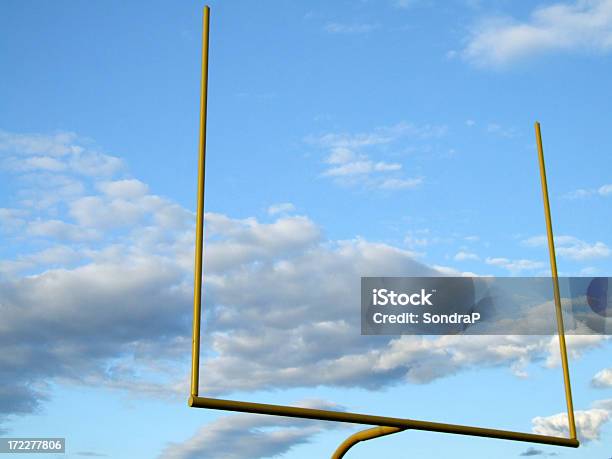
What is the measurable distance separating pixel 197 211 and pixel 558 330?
330 cm

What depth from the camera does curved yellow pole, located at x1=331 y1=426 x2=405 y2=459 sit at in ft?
18.8

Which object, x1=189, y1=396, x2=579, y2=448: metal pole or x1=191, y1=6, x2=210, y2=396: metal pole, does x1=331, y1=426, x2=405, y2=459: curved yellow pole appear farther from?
x1=191, y1=6, x2=210, y2=396: metal pole

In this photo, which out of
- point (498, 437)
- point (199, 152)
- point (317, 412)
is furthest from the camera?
point (498, 437)

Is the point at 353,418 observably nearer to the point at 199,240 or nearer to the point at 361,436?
the point at 361,436

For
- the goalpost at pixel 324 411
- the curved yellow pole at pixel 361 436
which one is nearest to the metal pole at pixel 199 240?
the goalpost at pixel 324 411

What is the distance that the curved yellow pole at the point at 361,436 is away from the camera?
574 centimetres

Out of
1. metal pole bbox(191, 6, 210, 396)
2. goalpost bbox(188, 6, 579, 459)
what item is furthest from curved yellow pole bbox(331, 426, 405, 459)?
metal pole bbox(191, 6, 210, 396)

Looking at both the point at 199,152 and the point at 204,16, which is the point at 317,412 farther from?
the point at 204,16

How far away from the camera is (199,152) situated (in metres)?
5.62

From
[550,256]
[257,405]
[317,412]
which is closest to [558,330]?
[550,256]

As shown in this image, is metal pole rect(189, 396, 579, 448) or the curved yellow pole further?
the curved yellow pole

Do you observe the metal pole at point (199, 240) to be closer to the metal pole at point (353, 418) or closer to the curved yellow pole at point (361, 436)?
the metal pole at point (353, 418)

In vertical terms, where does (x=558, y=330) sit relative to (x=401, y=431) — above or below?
above

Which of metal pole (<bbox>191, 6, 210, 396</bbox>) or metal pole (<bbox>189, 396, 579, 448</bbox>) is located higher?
metal pole (<bbox>191, 6, 210, 396</bbox>)
